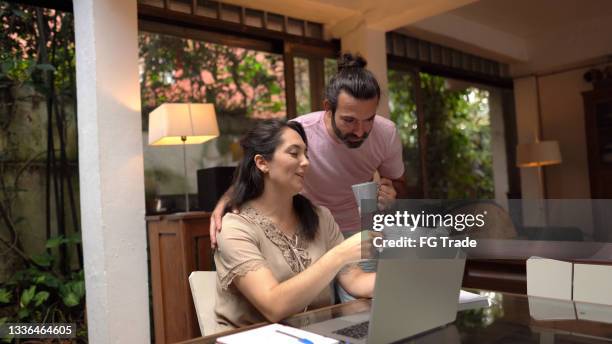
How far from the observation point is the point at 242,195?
1.74 m

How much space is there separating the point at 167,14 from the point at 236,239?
2550 mm

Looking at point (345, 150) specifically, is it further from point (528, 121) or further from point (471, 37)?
point (528, 121)

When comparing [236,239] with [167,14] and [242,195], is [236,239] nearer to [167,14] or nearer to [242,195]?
[242,195]

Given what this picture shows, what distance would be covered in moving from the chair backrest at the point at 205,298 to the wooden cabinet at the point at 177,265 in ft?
4.61

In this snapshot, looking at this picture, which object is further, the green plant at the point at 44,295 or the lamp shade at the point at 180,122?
the green plant at the point at 44,295

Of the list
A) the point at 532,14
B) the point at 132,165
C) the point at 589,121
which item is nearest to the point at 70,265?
the point at 132,165

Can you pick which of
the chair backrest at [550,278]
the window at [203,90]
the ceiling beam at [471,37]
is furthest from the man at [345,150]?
the ceiling beam at [471,37]

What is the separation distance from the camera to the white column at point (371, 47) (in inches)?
173

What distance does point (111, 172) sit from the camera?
2732 millimetres

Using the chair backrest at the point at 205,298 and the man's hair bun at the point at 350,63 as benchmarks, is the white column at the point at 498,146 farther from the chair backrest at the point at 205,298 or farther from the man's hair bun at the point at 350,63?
the chair backrest at the point at 205,298

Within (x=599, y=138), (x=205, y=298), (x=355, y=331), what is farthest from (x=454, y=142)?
(x=355, y=331)

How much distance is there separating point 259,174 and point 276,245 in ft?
0.80

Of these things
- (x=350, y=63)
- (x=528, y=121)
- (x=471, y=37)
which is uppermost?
(x=471, y=37)

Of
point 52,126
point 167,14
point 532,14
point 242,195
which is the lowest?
point 242,195
